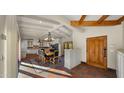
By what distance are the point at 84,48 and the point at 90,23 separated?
5.87 feet

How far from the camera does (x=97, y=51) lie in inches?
209

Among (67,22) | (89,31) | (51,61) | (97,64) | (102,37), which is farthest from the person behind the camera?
(51,61)

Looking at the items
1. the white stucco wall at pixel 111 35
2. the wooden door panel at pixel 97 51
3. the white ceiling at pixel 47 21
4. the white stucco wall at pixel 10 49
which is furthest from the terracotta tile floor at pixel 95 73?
the white stucco wall at pixel 10 49

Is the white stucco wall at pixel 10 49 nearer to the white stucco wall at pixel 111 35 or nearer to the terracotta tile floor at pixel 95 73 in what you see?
the terracotta tile floor at pixel 95 73

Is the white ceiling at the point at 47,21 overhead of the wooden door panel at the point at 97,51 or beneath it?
overhead

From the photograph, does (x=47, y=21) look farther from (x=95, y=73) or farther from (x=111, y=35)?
(x=95, y=73)

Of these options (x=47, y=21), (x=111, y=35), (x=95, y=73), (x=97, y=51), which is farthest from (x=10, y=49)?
(x=97, y=51)

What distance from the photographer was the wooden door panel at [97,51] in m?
4.93

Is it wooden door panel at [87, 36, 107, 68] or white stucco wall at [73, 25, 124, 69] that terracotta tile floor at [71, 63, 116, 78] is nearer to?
white stucco wall at [73, 25, 124, 69]

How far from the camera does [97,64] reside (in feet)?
17.3

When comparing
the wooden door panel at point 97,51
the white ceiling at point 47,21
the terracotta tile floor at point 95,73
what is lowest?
the terracotta tile floor at point 95,73

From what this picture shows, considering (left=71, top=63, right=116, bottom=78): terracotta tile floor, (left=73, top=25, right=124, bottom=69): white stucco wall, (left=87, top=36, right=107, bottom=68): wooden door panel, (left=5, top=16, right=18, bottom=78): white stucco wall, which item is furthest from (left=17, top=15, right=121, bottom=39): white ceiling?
(left=71, top=63, right=116, bottom=78): terracotta tile floor
